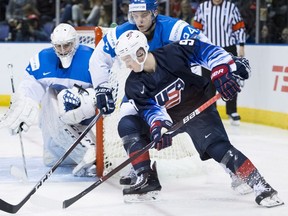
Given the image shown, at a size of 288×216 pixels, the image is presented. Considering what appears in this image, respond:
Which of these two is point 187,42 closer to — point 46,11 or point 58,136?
point 58,136

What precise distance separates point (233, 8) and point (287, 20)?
0.67m

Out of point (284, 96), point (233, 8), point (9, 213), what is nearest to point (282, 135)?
point (284, 96)

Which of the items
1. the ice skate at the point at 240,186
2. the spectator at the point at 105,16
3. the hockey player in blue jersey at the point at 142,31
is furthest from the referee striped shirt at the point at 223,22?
the ice skate at the point at 240,186

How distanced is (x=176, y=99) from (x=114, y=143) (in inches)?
33.6

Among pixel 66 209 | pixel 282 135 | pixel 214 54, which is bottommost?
pixel 282 135

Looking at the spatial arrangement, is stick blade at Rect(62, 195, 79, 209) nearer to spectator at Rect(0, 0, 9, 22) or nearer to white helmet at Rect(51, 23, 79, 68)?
white helmet at Rect(51, 23, 79, 68)

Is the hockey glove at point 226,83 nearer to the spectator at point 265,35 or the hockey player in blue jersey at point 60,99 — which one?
the hockey player in blue jersey at point 60,99

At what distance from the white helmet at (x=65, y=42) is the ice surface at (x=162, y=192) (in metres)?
0.62

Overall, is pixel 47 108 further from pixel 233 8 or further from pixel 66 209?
pixel 233 8

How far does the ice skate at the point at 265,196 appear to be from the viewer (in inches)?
149

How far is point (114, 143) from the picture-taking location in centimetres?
479

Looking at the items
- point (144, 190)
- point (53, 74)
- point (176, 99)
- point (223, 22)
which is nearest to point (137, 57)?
point (176, 99)

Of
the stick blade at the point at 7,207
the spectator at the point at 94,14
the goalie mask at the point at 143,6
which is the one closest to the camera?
the stick blade at the point at 7,207

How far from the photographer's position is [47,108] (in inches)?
191
